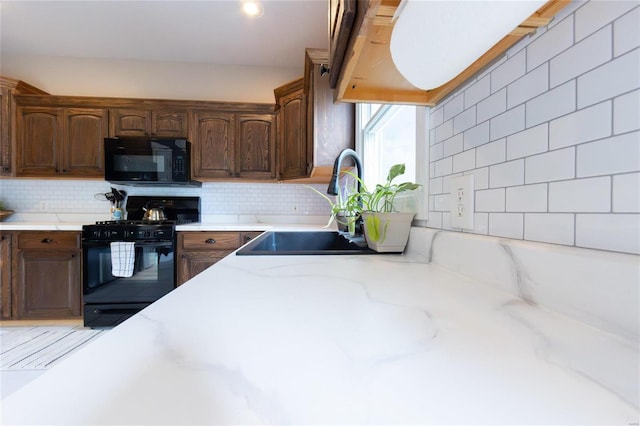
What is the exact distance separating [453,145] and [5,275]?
3.25m

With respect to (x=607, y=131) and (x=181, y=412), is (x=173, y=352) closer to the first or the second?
(x=181, y=412)

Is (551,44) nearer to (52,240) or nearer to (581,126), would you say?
(581,126)

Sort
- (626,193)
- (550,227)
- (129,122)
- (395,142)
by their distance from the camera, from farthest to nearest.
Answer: (129,122) → (395,142) → (550,227) → (626,193)

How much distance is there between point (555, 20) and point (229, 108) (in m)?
2.46

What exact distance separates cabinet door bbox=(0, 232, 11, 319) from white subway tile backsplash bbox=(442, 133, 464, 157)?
10.3 feet

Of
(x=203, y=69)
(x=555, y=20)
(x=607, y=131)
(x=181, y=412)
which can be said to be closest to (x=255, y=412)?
(x=181, y=412)

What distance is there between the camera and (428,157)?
2.83 feet

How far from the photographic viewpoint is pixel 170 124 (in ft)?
7.98

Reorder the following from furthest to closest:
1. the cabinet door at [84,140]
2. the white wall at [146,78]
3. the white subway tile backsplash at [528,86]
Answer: the white wall at [146,78] < the cabinet door at [84,140] < the white subway tile backsplash at [528,86]

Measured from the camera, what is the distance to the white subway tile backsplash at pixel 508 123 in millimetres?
502

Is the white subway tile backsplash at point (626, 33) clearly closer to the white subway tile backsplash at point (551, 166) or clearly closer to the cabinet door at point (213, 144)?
the white subway tile backsplash at point (551, 166)

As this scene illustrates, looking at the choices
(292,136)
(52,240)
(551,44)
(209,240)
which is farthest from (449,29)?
(52,240)

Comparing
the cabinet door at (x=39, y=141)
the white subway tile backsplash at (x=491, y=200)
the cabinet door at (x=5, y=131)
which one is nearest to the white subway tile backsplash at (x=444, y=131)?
the white subway tile backsplash at (x=491, y=200)

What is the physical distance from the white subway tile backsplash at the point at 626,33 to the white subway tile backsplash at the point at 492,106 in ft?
0.63
